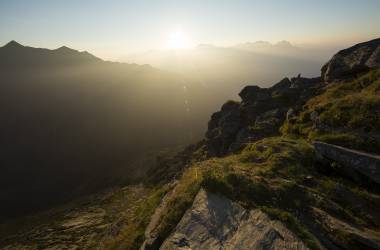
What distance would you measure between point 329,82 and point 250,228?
37.9m

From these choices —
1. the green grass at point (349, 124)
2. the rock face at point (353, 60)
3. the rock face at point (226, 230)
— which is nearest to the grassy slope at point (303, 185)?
the green grass at point (349, 124)

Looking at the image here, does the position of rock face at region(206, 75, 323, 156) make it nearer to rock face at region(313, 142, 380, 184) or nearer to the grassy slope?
the grassy slope

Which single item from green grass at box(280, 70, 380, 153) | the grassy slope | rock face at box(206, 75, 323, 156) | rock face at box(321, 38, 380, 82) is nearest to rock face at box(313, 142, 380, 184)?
the grassy slope

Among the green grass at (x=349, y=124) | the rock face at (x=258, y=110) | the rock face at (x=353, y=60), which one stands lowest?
the rock face at (x=258, y=110)

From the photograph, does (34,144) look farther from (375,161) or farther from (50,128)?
(375,161)

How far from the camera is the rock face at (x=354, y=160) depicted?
14234mm

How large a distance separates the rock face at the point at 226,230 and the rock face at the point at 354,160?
261 inches

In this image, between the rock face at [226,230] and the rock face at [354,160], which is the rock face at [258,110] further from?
the rock face at [226,230]

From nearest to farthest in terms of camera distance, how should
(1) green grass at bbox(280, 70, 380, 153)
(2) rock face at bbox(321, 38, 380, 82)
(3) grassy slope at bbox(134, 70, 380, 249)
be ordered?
(3) grassy slope at bbox(134, 70, 380, 249)
(1) green grass at bbox(280, 70, 380, 153)
(2) rock face at bbox(321, 38, 380, 82)

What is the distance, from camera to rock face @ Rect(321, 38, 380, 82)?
37.9m

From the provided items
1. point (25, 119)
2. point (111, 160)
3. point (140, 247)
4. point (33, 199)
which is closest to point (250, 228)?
point (140, 247)

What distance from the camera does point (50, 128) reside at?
185625mm

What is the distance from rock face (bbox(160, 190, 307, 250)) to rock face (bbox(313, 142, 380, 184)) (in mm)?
6637

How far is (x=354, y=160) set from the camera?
1497 centimetres
